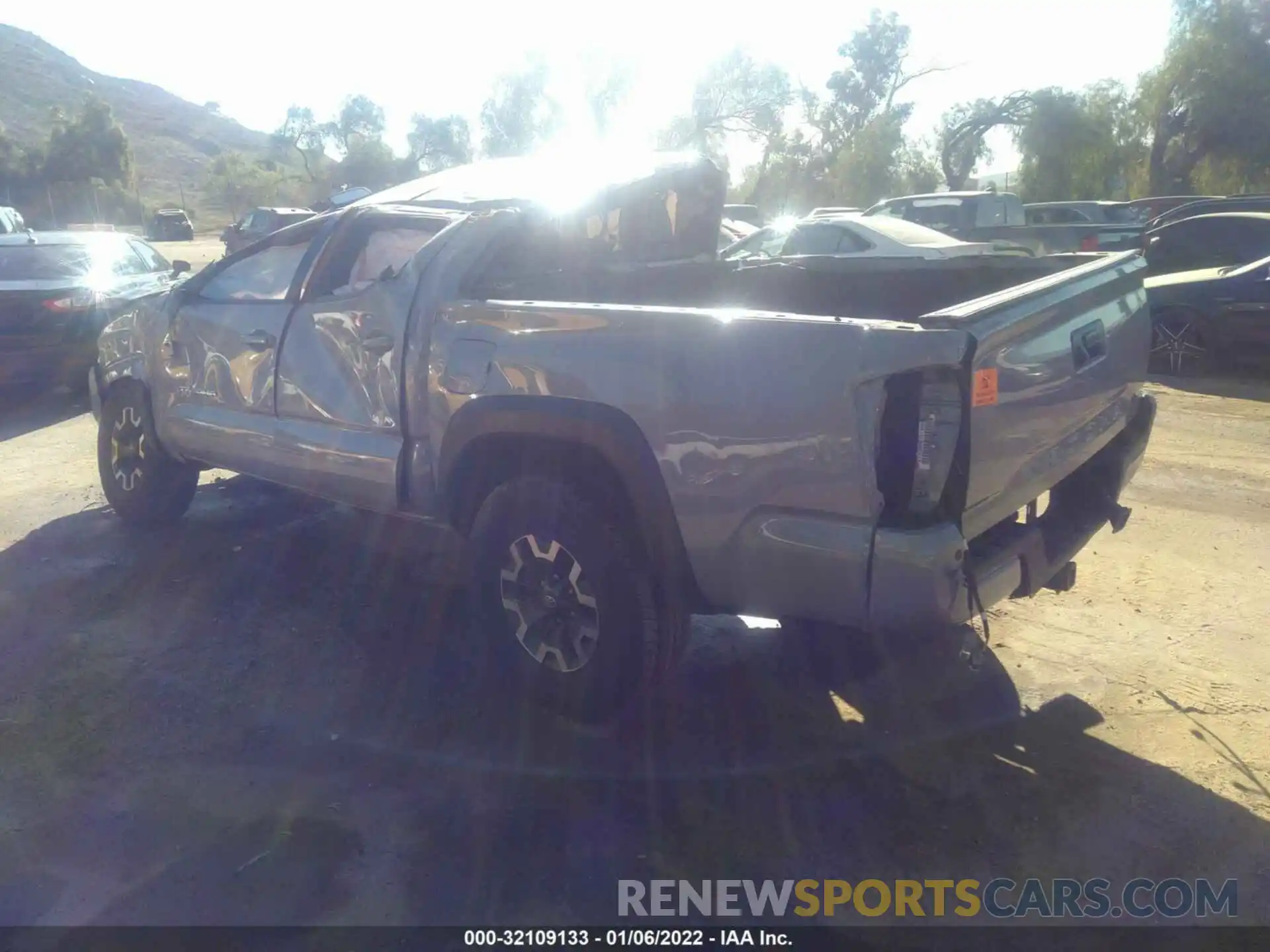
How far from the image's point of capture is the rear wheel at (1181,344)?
1085 cm

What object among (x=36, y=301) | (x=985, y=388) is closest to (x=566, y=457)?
(x=985, y=388)

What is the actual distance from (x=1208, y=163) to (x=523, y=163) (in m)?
36.1

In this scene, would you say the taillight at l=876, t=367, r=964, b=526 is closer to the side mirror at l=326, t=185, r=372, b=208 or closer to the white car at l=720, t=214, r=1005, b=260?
the white car at l=720, t=214, r=1005, b=260

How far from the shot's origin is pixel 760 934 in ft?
9.73

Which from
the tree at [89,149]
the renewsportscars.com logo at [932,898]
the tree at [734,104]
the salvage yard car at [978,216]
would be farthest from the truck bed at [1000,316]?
the tree at [89,149]

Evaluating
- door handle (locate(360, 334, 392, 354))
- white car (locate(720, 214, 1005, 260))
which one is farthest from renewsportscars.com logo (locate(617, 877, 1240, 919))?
white car (locate(720, 214, 1005, 260))

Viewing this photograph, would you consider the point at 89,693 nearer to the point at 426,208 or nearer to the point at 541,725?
the point at 541,725

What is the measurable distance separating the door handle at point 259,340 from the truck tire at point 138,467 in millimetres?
1129

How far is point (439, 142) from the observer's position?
2462 inches

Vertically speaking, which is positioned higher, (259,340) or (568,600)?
(259,340)

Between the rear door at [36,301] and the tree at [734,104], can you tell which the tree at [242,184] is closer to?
A: the tree at [734,104]

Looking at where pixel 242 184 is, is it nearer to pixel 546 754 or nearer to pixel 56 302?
pixel 56 302

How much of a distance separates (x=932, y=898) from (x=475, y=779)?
5.03 ft

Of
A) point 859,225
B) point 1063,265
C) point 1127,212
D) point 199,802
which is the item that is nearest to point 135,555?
point 199,802
